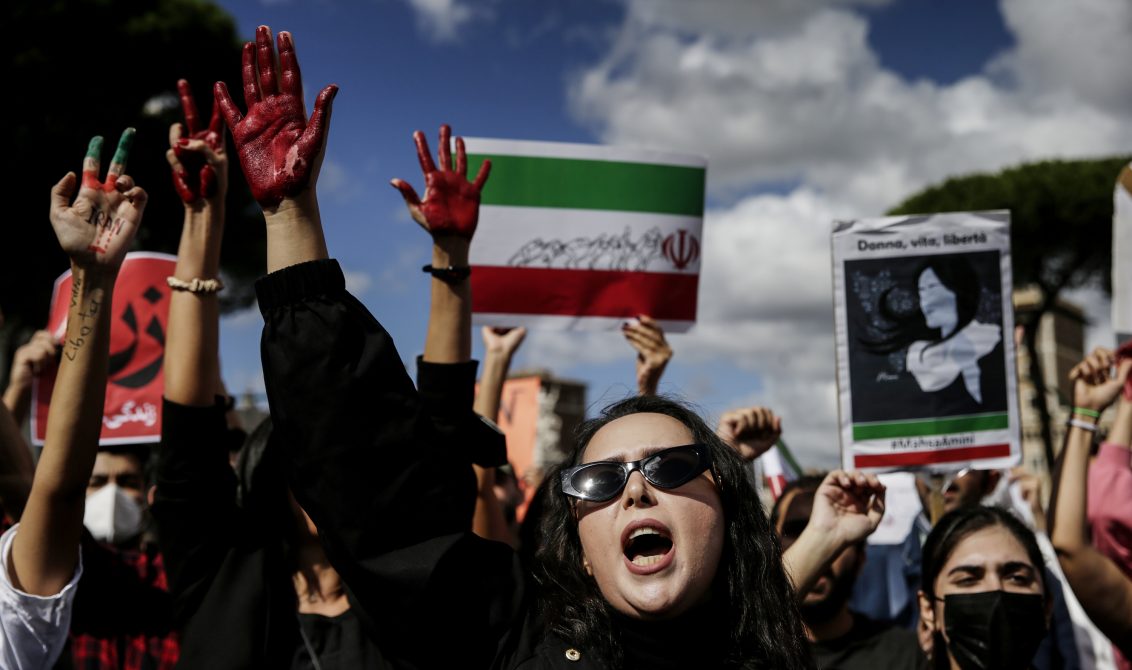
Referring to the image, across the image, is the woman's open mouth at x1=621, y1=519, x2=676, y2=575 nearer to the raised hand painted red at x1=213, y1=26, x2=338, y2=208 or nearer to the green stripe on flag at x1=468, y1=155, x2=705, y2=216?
the raised hand painted red at x1=213, y1=26, x2=338, y2=208

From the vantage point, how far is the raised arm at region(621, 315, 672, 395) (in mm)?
3660

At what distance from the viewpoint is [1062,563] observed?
300 centimetres

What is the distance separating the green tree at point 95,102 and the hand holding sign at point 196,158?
11.0m

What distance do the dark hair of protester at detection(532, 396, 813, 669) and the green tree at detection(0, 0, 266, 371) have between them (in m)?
12.2

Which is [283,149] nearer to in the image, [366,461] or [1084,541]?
[366,461]

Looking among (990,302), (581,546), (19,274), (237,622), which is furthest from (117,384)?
(19,274)

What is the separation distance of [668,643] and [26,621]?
1.38 meters

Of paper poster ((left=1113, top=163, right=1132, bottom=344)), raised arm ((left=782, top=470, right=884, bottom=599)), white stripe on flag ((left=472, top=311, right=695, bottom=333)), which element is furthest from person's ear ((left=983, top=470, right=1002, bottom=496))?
raised arm ((left=782, top=470, right=884, bottom=599))

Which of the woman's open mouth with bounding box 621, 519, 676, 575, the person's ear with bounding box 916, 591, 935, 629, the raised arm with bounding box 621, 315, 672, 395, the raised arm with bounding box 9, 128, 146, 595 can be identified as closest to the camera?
the woman's open mouth with bounding box 621, 519, 676, 575

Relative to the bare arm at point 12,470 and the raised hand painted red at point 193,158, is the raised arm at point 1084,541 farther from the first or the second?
the bare arm at point 12,470

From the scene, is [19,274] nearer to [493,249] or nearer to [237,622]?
[493,249]

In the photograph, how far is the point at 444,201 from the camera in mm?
2555

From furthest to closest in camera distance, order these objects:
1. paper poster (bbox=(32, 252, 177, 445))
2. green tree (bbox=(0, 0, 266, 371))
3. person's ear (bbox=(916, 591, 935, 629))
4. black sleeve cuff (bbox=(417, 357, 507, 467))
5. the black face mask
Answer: green tree (bbox=(0, 0, 266, 371)) → paper poster (bbox=(32, 252, 177, 445)) → person's ear (bbox=(916, 591, 935, 629)) → the black face mask → black sleeve cuff (bbox=(417, 357, 507, 467))

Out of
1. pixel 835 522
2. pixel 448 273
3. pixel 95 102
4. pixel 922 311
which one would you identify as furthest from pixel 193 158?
pixel 95 102
